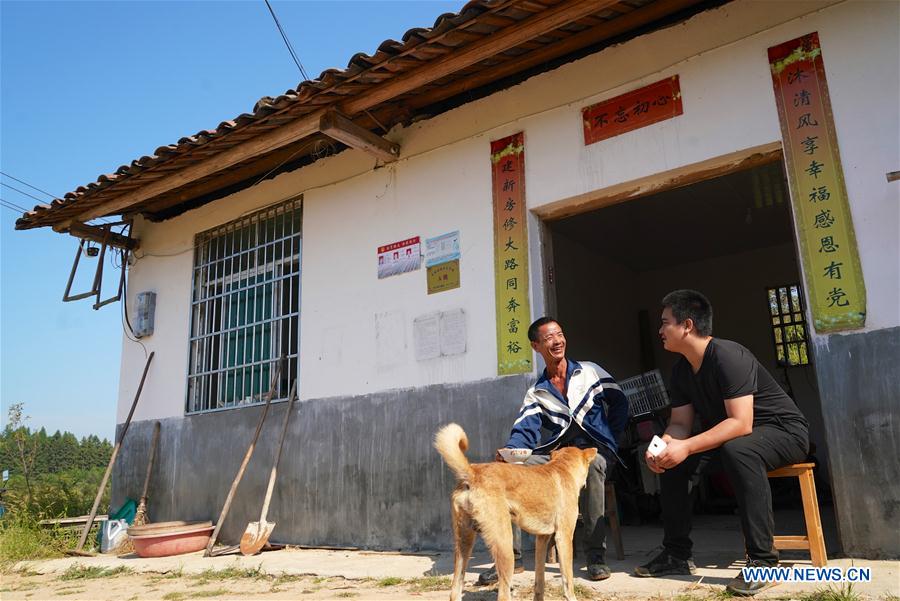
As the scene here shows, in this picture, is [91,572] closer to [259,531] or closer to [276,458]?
[259,531]

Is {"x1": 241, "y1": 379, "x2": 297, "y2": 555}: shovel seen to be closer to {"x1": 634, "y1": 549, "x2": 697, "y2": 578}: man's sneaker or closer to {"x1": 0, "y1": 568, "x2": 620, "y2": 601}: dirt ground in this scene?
{"x1": 0, "y1": 568, "x2": 620, "y2": 601}: dirt ground

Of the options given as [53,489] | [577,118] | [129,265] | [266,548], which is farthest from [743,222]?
[53,489]

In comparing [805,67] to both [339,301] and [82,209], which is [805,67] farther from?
[82,209]

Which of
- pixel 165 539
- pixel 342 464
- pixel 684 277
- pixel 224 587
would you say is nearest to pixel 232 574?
pixel 224 587

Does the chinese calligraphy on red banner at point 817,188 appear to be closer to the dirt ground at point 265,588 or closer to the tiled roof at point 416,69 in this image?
the tiled roof at point 416,69

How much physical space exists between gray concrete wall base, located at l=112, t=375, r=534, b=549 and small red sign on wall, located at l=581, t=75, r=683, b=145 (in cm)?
189

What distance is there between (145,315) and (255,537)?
11.0ft

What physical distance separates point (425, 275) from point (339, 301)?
1.06m

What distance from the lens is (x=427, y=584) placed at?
3.91 metres

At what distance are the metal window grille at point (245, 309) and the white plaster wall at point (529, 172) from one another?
6.8 inches

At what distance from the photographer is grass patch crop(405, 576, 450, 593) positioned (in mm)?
3773

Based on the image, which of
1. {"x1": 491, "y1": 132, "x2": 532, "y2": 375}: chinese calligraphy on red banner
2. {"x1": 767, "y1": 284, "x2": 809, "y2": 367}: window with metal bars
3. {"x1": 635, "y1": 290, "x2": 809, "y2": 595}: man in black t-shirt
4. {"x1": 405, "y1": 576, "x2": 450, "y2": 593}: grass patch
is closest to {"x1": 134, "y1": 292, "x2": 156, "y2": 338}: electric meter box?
{"x1": 491, "y1": 132, "x2": 532, "y2": 375}: chinese calligraphy on red banner

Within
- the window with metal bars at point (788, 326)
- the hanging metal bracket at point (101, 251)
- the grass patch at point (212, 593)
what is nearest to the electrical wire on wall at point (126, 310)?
the hanging metal bracket at point (101, 251)

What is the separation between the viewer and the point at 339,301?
6242 millimetres
